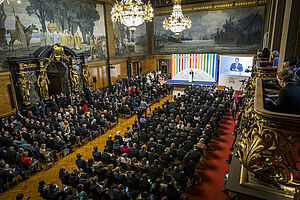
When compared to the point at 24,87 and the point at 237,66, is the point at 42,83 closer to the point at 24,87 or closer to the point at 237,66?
the point at 24,87

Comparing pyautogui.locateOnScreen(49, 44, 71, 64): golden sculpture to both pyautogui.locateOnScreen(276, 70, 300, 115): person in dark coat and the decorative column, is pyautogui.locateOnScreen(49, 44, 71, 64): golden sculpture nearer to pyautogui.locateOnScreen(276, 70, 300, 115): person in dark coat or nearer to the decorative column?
the decorative column

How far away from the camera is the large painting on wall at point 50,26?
1309 cm

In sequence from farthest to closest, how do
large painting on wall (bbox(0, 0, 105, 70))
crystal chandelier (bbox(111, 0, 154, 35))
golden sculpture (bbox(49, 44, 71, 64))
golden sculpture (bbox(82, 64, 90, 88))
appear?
golden sculpture (bbox(82, 64, 90, 88)), golden sculpture (bbox(49, 44, 71, 64)), large painting on wall (bbox(0, 0, 105, 70)), crystal chandelier (bbox(111, 0, 154, 35))

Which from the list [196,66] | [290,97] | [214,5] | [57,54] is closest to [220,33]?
[214,5]

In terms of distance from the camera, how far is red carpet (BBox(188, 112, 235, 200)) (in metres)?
6.71

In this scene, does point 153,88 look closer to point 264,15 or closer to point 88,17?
point 88,17

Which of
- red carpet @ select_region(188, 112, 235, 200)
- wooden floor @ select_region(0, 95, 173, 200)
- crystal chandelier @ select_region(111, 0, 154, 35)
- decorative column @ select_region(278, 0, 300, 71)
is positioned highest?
crystal chandelier @ select_region(111, 0, 154, 35)

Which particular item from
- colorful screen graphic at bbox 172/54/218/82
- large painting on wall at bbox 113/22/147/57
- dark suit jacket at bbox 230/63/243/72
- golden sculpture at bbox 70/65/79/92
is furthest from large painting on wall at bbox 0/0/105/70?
dark suit jacket at bbox 230/63/243/72

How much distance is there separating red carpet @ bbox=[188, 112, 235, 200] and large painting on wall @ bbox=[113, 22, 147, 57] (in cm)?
1633

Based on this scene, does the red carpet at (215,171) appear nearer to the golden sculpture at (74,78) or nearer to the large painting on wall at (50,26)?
the golden sculpture at (74,78)

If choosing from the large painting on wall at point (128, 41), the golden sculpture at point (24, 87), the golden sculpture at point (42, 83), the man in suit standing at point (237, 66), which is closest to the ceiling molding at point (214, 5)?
the large painting on wall at point (128, 41)

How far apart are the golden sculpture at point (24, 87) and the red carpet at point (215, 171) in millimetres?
12687

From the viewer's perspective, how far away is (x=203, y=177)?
763cm

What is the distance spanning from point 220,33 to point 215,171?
20.2m
